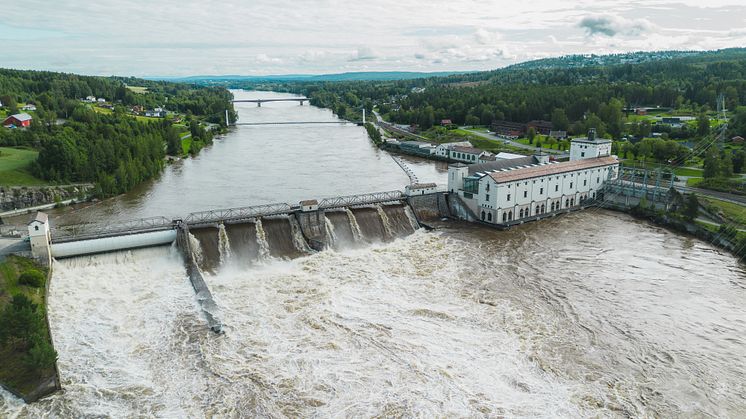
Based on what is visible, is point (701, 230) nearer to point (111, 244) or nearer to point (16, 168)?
point (111, 244)

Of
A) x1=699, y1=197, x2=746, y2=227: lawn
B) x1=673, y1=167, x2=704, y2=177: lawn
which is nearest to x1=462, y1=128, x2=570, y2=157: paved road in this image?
x1=673, y1=167, x2=704, y2=177: lawn

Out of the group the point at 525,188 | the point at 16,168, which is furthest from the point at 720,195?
the point at 16,168

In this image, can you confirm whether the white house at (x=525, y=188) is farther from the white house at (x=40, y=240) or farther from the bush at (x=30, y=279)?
the bush at (x=30, y=279)

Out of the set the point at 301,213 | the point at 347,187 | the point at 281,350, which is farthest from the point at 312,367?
the point at 347,187

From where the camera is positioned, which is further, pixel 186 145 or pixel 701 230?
pixel 186 145

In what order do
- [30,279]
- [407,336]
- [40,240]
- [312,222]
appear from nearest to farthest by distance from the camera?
[407,336] → [30,279] → [40,240] → [312,222]

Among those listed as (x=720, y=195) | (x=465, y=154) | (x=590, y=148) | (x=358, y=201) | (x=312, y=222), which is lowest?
(x=720, y=195)
